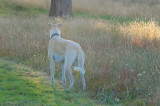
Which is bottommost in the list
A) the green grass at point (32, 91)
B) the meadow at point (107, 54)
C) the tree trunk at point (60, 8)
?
the green grass at point (32, 91)

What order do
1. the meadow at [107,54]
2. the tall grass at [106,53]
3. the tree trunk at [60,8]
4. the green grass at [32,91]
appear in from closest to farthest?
the green grass at [32,91] → the meadow at [107,54] → the tall grass at [106,53] → the tree trunk at [60,8]

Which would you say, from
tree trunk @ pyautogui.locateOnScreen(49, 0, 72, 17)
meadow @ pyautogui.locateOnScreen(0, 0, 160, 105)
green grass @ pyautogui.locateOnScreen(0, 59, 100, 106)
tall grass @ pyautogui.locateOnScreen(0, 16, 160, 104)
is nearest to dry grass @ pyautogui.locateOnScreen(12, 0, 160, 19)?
tree trunk @ pyautogui.locateOnScreen(49, 0, 72, 17)

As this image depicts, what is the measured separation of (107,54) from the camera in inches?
326

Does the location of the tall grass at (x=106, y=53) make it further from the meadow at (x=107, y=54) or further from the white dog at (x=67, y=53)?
the white dog at (x=67, y=53)

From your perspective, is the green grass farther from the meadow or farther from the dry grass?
the dry grass

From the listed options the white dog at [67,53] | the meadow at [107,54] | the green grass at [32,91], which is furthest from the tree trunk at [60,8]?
the white dog at [67,53]

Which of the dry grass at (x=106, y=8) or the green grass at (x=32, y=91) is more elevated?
the dry grass at (x=106, y=8)

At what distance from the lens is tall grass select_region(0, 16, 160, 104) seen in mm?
6610

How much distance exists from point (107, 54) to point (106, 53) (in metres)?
0.32

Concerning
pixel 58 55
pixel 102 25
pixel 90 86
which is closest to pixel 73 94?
pixel 90 86

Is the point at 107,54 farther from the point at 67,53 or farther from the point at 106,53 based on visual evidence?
the point at 67,53

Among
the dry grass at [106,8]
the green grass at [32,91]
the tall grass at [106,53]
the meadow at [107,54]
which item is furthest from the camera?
the dry grass at [106,8]

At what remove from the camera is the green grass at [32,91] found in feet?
20.2

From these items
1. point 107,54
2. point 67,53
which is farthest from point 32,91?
point 107,54
